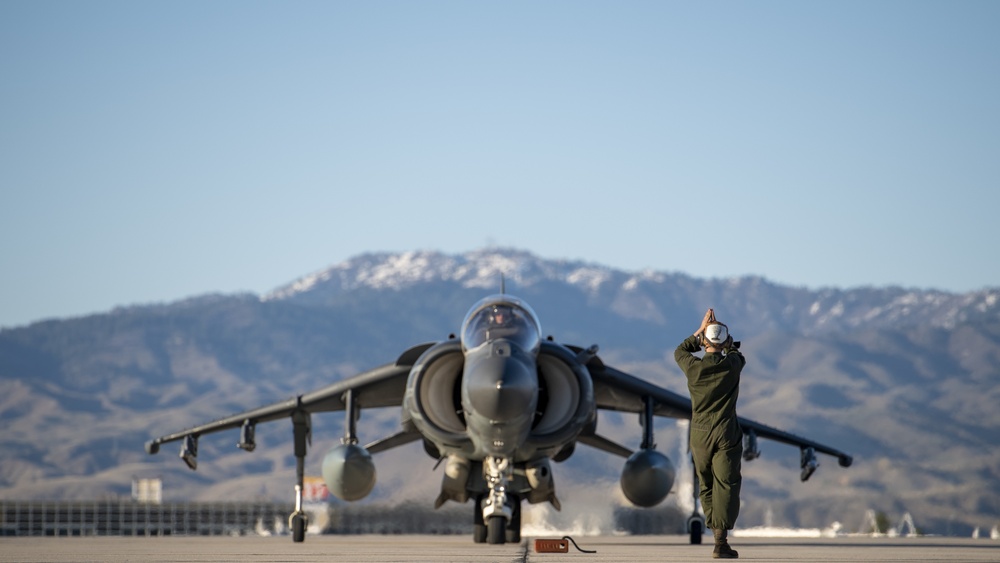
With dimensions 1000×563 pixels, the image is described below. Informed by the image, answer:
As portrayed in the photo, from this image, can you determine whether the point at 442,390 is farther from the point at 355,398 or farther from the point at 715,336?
the point at 715,336

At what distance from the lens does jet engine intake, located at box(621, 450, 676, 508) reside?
21953 mm

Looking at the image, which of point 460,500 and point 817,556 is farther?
point 460,500

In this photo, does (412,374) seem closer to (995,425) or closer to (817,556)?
(817,556)

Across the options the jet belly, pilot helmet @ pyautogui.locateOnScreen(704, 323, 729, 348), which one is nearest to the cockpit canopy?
the jet belly

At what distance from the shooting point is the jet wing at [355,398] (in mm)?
23219

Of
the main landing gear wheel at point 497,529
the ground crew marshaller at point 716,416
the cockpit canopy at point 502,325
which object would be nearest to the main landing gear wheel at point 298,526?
the main landing gear wheel at point 497,529

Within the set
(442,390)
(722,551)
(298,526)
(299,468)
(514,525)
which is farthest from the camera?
(299,468)

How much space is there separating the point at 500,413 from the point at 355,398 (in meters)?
5.92

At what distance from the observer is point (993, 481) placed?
114 metres

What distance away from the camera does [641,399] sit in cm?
2414

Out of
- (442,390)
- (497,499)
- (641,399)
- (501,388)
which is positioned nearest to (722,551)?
(501,388)

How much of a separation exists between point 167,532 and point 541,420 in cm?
2930

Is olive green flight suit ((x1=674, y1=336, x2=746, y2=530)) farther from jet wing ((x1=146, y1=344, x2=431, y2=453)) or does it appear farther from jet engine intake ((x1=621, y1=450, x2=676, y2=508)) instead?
jet wing ((x1=146, y1=344, x2=431, y2=453))

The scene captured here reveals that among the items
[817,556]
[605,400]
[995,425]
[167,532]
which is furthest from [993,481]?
[817,556]
